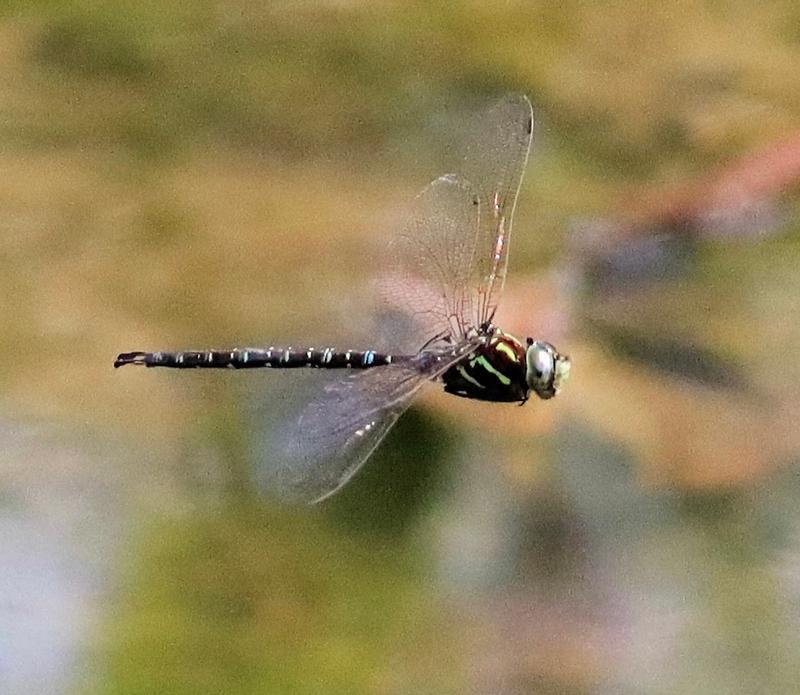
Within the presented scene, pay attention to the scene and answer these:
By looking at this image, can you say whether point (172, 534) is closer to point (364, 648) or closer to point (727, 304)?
point (364, 648)

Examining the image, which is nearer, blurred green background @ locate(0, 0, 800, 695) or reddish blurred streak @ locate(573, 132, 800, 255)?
blurred green background @ locate(0, 0, 800, 695)

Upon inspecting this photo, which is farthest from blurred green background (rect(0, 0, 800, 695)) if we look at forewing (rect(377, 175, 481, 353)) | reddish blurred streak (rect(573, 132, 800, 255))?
forewing (rect(377, 175, 481, 353))

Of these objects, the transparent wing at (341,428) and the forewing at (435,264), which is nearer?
the transparent wing at (341,428)

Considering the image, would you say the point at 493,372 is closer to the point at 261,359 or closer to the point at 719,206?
the point at 261,359

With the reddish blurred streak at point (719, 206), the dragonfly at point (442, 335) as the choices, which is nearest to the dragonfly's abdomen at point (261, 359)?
the dragonfly at point (442, 335)

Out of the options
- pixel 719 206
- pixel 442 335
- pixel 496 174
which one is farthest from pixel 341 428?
pixel 719 206

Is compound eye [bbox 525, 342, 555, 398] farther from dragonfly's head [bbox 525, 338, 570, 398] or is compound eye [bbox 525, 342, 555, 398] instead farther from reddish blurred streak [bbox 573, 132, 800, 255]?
reddish blurred streak [bbox 573, 132, 800, 255]

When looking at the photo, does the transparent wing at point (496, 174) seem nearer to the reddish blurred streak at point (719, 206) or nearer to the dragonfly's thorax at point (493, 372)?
the dragonfly's thorax at point (493, 372)
